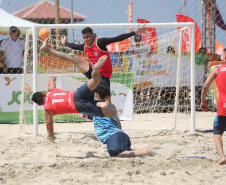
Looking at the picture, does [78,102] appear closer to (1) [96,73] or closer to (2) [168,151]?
(1) [96,73]

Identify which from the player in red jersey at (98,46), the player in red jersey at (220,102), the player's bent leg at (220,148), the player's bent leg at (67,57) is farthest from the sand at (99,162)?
the player's bent leg at (67,57)

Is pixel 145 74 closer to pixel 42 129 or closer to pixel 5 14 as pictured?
pixel 42 129

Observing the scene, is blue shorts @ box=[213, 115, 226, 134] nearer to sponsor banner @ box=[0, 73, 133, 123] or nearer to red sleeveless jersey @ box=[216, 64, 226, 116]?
red sleeveless jersey @ box=[216, 64, 226, 116]

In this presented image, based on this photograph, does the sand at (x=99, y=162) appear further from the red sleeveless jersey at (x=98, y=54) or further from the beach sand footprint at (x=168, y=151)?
the red sleeveless jersey at (x=98, y=54)

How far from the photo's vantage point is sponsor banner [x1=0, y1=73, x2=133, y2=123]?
882 cm

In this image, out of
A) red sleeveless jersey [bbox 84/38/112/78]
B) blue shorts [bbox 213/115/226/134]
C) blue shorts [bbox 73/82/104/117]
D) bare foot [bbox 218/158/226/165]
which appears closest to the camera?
bare foot [bbox 218/158/226/165]

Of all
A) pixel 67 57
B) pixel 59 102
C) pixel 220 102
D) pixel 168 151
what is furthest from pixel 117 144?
pixel 67 57

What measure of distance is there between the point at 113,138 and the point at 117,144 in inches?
3.9

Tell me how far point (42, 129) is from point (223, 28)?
6431 millimetres

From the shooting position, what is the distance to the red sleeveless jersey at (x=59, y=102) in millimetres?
4828

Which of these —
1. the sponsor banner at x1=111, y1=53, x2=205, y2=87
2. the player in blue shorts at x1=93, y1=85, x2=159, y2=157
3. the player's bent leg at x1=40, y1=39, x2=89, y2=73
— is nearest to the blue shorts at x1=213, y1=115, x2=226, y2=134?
the player in blue shorts at x1=93, y1=85, x2=159, y2=157

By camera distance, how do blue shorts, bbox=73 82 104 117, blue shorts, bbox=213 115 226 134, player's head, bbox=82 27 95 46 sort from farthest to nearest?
player's head, bbox=82 27 95 46 < blue shorts, bbox=73 82 104 117 < blue shorts, bbox=213 115 226 134

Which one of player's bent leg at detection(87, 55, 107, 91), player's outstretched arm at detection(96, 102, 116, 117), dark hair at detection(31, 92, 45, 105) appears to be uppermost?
player's bent leg at detection(87, 55, 107, 91)

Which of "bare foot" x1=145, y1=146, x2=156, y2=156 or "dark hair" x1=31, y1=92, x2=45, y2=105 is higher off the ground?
"dark hair" x1=31, y1=92, x2=45, y2=105
